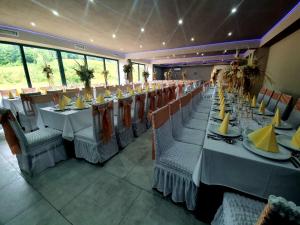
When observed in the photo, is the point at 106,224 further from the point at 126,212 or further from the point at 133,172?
the point at 133,172

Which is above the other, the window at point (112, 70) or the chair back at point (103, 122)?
the window at point (112, 70)

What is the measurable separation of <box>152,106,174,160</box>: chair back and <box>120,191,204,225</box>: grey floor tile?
1.62ft

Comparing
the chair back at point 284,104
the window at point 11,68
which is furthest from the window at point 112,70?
the chair back at point 284,104

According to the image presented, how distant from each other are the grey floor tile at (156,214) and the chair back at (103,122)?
99cm

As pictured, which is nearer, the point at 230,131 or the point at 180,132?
the point at 230,131

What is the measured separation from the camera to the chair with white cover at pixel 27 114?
2.88m

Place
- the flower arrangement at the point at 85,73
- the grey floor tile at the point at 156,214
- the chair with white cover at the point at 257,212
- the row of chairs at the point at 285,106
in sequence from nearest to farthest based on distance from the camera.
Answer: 1. the chair with white cover at the point at 257,212
2. the grey floor tile at the point at 156,214
3. the row of chairs at the point at 285,106
4. the flower arrangement at the point at 85,73

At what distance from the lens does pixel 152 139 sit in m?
2.57

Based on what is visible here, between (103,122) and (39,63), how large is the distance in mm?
5414

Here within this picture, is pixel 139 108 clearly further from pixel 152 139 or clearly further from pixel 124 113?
pixel 152 139

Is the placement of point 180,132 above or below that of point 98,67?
below

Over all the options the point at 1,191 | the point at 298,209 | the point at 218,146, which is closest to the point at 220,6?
the point at 218,146

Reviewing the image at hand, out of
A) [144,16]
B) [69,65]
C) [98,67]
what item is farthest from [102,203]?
[98,67]

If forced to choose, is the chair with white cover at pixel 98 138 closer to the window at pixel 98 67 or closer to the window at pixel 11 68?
the window at pixel 11 68
